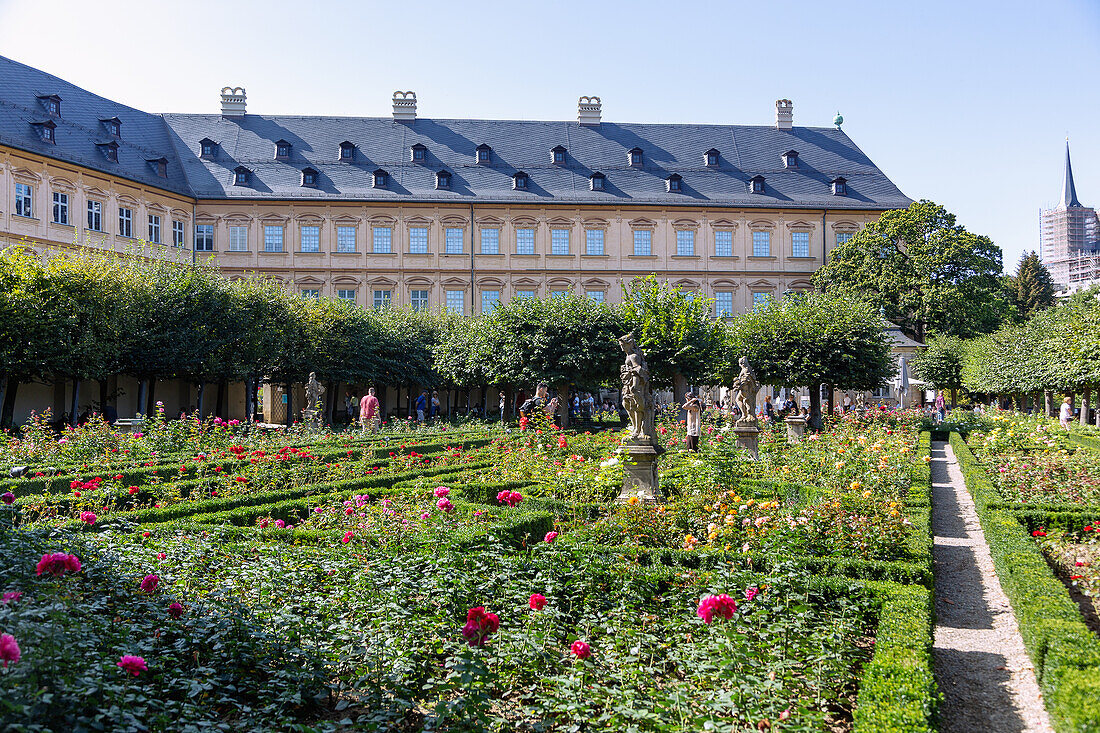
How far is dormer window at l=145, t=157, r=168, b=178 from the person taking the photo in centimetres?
4012

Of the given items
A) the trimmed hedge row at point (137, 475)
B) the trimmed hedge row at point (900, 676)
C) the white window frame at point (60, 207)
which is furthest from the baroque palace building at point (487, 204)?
the trimmed hedge row at point (900, 676)

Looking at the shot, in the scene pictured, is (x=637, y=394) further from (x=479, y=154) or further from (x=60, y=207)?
(x=479, y=154)

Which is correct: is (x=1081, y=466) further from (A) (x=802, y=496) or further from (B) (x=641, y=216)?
(B) (x=641, y=216)

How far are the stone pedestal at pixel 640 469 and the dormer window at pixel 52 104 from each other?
3517cm

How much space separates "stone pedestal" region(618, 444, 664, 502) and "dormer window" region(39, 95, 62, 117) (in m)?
35.2

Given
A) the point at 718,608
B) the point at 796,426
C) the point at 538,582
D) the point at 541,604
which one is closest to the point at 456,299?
the point at 796,426

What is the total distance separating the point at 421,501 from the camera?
31.0ft

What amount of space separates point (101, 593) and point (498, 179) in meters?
40.3

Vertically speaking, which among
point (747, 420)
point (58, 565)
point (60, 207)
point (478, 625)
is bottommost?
point (478, 625)

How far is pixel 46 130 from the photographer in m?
34.7

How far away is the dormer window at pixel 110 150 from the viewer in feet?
123

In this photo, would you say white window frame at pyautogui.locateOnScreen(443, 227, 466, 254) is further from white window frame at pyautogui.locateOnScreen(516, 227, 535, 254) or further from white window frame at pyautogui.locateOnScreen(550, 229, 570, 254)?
white window frame at pyautogui.locateOnScreen(550, 229, 570, 254)

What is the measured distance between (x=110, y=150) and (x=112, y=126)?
1.92 metres

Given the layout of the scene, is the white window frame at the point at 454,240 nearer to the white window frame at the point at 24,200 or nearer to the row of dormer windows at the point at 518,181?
the row of dormer windows at the point at 518,181
